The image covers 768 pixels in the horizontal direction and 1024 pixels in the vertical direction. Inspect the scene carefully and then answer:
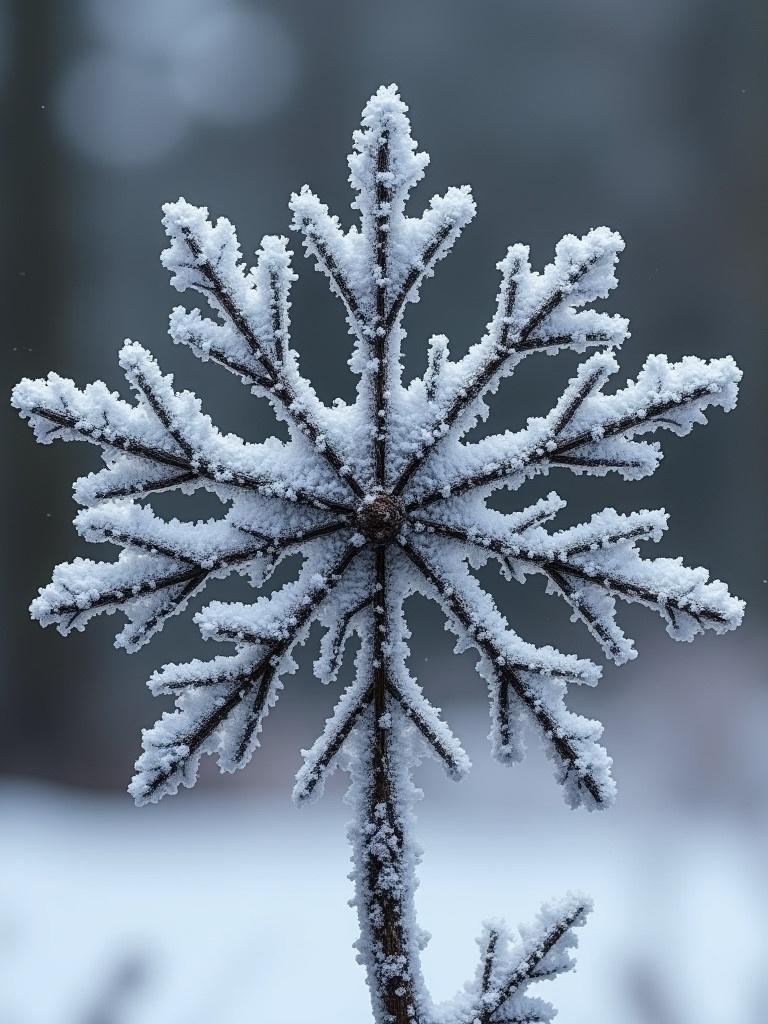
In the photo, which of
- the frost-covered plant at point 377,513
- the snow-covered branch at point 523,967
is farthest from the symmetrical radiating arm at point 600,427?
the snow-covered branch at point 523,967

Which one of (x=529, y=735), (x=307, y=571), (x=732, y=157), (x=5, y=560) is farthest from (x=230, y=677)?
(x=732, y=157)

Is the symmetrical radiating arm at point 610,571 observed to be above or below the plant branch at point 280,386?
below

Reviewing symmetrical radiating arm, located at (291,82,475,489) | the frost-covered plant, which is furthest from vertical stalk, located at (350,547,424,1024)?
symmetrical radiating arm, located at (291,82,475,489)

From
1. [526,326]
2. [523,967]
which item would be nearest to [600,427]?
[526,326]

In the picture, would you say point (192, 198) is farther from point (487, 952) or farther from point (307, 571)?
point (487, 952)

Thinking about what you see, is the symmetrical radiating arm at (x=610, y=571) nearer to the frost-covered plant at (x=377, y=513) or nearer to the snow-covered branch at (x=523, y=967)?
the frost-covered plant at (x=377, y=513)

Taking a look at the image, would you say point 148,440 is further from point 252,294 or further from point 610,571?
point 610,571
